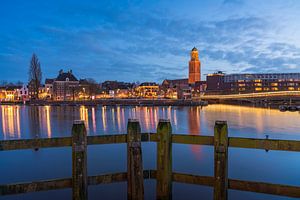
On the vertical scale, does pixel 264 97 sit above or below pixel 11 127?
above

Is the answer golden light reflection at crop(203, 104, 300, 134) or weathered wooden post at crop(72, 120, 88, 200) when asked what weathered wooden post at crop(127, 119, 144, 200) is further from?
golden light reflection at crop(203, 104, 300, 134)

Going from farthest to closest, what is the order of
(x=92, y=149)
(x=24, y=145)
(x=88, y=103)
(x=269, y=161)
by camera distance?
(x=88, y=103) < (x=92, y=149) < (x=269, y=161) < (x=24, y=145)

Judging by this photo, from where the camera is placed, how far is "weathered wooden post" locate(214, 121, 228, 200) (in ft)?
26.3

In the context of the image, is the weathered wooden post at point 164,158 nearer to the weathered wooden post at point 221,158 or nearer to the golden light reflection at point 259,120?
the weathered wooden post at point 221,158

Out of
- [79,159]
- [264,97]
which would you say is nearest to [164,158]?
[79,159]

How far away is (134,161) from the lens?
8.60 m

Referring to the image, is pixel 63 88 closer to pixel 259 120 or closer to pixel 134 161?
pixel 259 120

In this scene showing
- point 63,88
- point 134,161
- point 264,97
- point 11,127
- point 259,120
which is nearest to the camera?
point 134,161

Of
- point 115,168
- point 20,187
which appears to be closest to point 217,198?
point 20,187

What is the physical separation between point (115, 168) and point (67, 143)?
1113cm

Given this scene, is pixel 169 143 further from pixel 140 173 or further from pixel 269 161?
pixel 269 161

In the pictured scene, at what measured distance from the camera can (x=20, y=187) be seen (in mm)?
7941

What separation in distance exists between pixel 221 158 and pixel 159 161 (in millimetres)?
1792

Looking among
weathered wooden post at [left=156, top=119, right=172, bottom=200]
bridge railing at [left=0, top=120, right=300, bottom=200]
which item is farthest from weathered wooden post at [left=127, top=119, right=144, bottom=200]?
weathered wooden post at [left=156, top=119, right=172, bottom=200]
